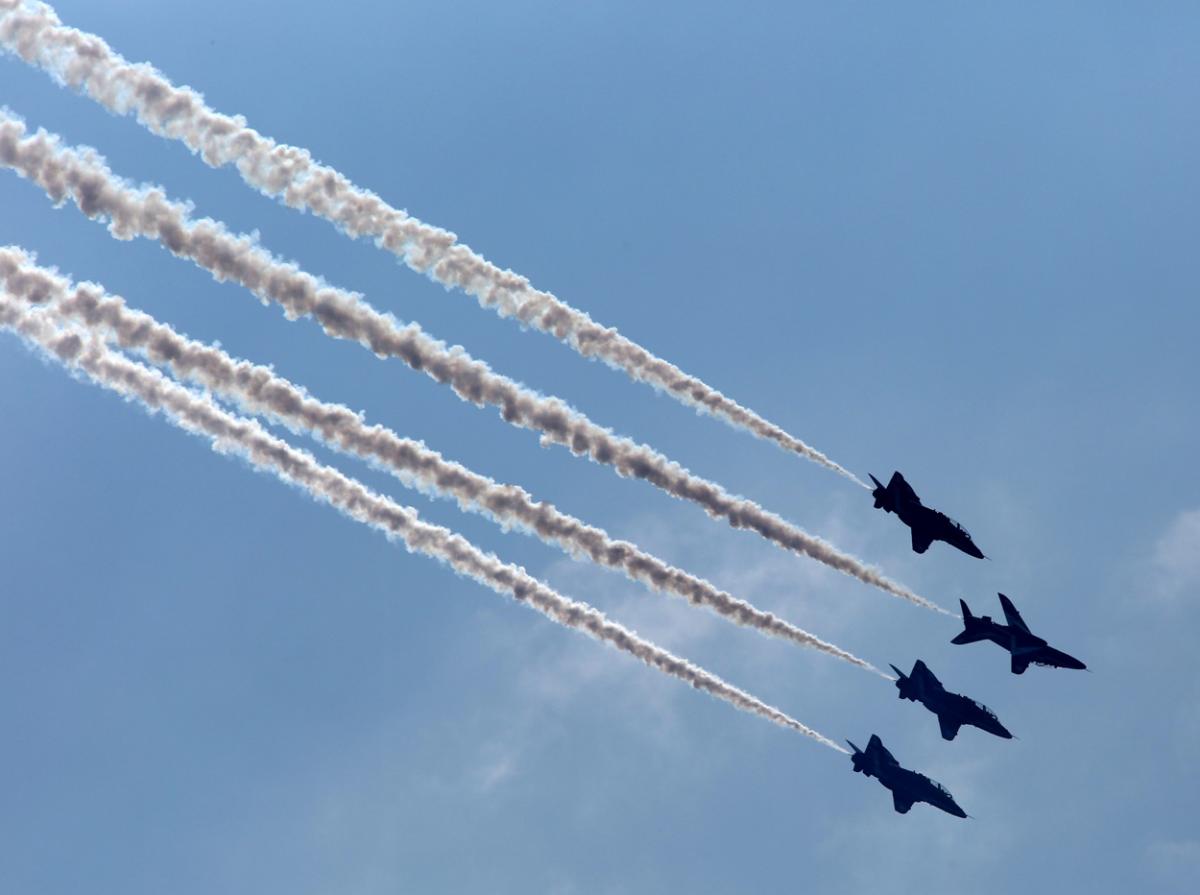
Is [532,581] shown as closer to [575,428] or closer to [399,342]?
[575,428]

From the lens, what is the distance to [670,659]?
197ft

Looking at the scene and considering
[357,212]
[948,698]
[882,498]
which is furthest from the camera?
[948,698]

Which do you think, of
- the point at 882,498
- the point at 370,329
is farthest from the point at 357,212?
the point at 882,498

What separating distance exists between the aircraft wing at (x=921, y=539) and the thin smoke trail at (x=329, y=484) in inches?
492

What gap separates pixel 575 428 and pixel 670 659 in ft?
41.3

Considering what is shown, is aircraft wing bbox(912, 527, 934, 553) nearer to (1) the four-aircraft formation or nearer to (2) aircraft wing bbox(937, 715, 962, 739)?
(1) the four-aircraft formation

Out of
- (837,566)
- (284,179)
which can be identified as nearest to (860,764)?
(837,566)

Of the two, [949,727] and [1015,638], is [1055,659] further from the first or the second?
[949,727]

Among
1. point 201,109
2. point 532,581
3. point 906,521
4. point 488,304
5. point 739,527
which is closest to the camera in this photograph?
point 201,109

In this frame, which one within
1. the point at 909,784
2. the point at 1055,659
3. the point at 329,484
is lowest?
the point at 329,484

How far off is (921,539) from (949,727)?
15545 mm

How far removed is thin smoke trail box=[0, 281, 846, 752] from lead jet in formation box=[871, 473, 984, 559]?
462 inches

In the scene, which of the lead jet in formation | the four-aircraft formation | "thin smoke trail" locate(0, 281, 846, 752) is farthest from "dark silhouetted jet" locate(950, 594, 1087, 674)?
"thin smoke trail" locate(0, 281, 846, 752)

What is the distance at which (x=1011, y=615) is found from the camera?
7688cm
